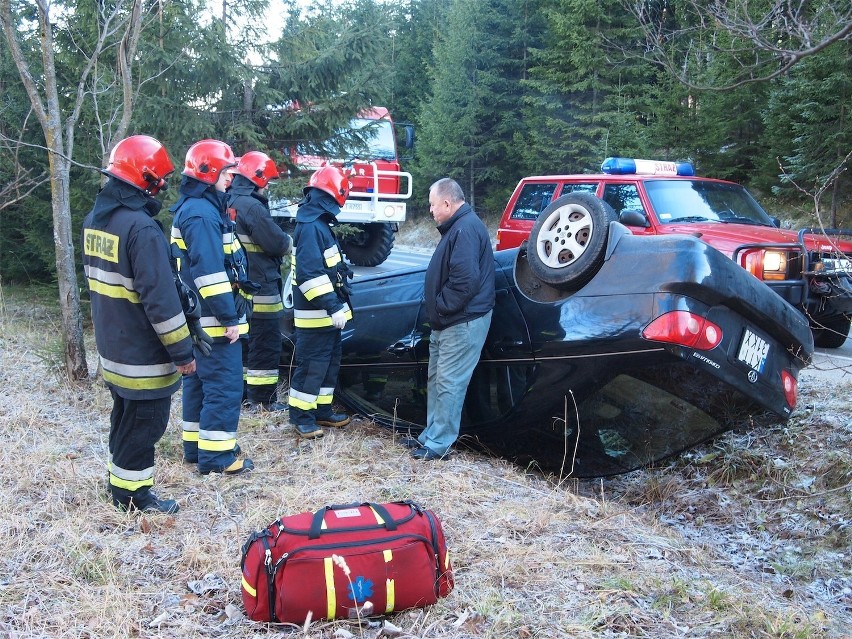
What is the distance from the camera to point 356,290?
5473 mm

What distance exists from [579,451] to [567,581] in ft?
4.40

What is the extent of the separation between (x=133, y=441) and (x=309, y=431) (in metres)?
1.56

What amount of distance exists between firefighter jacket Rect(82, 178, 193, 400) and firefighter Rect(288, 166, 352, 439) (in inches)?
57.6

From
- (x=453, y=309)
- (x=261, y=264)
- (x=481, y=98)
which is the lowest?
(x=453, y=309)

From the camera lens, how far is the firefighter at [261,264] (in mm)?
5406

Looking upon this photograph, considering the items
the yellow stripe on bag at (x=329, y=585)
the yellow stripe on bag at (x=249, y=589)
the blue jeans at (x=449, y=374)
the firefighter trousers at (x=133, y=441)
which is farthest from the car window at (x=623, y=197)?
the yellow stripe on bag at (x=249, y=589)

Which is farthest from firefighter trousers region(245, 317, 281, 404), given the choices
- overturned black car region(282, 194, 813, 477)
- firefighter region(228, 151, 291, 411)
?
overturned black car region(282, 194, 813, 477)

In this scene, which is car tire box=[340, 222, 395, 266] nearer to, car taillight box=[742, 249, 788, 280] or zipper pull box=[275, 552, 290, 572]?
car taillight box=[742, 249, 788, 280]

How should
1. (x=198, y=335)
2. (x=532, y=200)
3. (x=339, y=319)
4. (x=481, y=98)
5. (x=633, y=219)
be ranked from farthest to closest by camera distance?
1. (x=481, y=98)
2. (x=532, y=200)
3. (x=633, y=219)
4. (x=339, y=319)
5. (x=198, y=335)

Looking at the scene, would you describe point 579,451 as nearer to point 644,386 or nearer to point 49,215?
point 644,386

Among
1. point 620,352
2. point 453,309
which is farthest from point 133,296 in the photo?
point 620,352

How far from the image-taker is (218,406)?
4414mm

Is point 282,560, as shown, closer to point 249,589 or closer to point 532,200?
point 249,589

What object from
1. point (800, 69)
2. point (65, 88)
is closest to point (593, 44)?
point (800, 69)
